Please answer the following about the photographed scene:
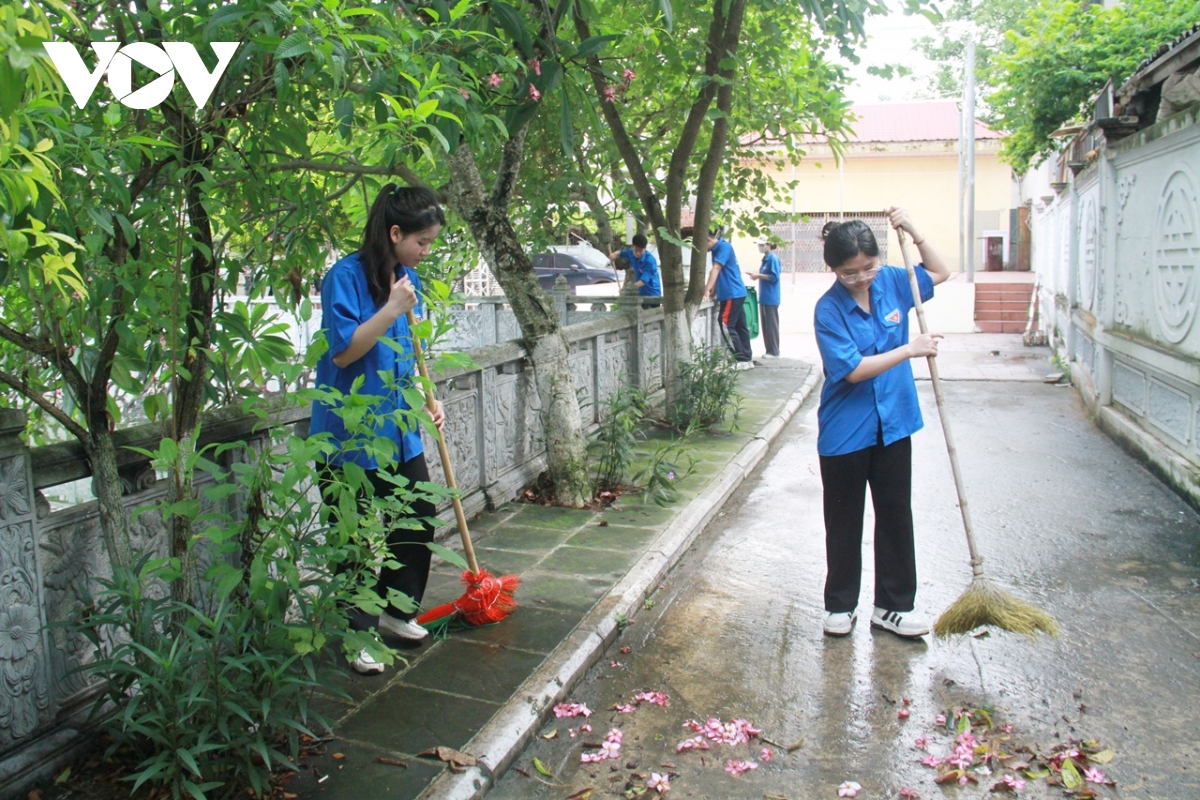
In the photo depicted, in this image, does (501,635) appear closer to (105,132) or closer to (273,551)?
(273,551)

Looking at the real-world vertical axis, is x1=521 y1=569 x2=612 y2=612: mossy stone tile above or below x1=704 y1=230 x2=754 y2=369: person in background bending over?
below

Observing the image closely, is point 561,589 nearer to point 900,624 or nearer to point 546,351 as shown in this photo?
point 900,624

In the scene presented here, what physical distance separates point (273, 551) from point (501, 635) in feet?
5.20

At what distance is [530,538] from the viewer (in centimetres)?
595

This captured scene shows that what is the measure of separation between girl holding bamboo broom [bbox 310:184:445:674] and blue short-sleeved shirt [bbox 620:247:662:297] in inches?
316

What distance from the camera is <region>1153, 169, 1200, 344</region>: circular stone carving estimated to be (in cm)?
676

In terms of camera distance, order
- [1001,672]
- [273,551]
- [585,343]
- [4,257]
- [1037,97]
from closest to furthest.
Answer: [4,257] → [273,551] → [1001,672] → [585,343] → [1037,97]

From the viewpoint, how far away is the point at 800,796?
10.9ft

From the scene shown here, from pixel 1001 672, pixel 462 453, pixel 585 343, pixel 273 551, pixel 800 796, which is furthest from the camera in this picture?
pixel 585 343

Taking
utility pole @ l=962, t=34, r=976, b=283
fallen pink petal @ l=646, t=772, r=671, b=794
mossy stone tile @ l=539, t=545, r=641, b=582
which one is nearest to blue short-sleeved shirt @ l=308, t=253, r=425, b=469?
fallen pink petal @ l=646, t=772, r=671, b=794

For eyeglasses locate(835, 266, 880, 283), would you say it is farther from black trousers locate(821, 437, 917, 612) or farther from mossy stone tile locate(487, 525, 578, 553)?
mossy stone tile locate(487, 525, 578, 553)

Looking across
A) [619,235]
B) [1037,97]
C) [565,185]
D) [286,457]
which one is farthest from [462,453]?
[1037,97]

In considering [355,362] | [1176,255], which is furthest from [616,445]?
[1176,255]

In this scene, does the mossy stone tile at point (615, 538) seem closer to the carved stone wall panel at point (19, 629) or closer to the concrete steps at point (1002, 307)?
the carved stone wall panel at point (19, 629)
